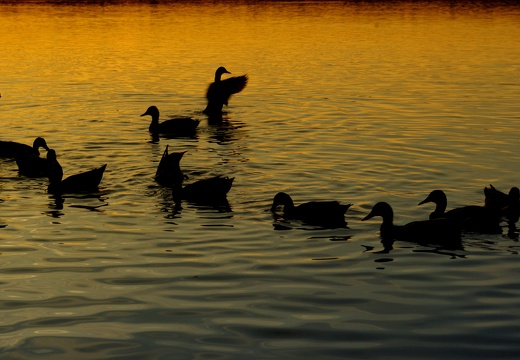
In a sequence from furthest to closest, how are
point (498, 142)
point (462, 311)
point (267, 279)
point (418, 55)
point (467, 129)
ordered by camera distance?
point (418, 55) → point (467, 129) → point (498, 142) → point (267, 279) → point (462, 311)

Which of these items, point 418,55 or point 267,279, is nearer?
point 267,279

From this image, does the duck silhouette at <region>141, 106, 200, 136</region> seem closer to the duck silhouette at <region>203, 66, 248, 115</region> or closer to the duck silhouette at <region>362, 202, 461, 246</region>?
the duck silhouette at <region>203, 66, 248, 115</region>

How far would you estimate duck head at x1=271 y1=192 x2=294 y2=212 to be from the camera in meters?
15.7

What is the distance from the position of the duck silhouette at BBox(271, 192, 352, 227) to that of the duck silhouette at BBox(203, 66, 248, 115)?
13.9 m

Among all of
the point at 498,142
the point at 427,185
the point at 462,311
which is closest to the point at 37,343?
the point at 462,311

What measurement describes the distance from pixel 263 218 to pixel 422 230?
2.75 meters

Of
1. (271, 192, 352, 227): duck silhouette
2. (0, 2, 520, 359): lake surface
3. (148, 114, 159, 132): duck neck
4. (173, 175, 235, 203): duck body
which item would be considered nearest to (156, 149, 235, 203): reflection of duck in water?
(173, 175, 235, 203): duck body

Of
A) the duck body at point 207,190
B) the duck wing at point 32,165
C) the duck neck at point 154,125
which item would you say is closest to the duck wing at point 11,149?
the duck wing at point 32,165

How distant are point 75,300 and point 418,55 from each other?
3592cm

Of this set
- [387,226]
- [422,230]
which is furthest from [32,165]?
[422,230]

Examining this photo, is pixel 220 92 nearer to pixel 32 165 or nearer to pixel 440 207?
pixel 32 165

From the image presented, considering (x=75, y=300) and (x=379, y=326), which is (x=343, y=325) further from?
(x=75, y=300)

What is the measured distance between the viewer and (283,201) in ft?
51.9

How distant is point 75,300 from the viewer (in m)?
11.4
